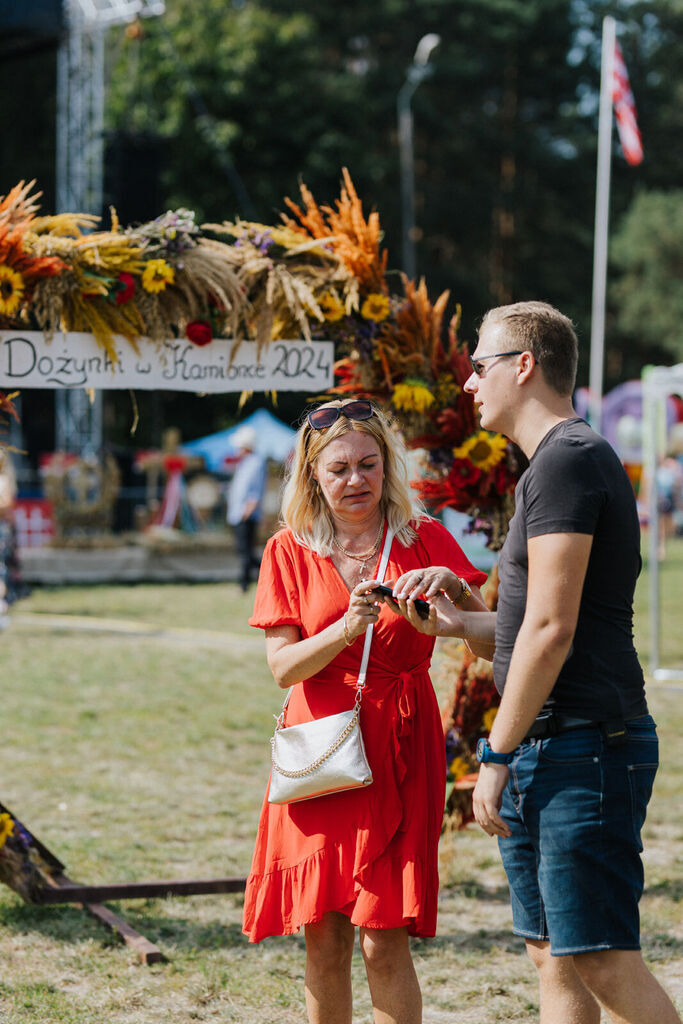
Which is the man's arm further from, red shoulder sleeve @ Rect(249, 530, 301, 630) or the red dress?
red shoulder sleeve @ Rect(249, 530, 301, 630)

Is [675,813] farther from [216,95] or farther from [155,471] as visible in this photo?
[216,95]

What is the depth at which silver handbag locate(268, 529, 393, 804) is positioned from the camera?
286 cm

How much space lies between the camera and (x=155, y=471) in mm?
21016

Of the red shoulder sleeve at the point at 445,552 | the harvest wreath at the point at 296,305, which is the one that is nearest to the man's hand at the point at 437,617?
the red shoulder sleeve at the point at 445,552

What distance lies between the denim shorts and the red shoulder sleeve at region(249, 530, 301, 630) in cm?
73

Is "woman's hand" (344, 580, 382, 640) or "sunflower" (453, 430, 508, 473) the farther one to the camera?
"sunflower" (453, 430, 508, 473)

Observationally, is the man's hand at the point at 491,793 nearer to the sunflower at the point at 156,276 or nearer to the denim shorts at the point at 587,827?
the denim shorts at the point at 587,827

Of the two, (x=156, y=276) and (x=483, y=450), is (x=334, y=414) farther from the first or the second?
(x=483, y=450)

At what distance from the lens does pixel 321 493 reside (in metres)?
3.17

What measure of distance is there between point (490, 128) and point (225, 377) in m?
36.9

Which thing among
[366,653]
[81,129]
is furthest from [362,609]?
[81,129]

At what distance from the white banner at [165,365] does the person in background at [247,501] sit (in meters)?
10.1

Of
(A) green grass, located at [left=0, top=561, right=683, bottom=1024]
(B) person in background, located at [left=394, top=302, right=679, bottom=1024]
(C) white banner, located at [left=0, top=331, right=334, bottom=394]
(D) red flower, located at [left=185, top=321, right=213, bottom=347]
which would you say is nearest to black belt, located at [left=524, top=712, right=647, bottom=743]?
(B) person in background, located at [left=394, top=302, right=679, bottom=1024]

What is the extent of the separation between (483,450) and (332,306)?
82 centimetres
